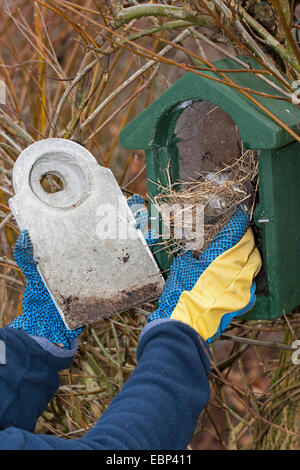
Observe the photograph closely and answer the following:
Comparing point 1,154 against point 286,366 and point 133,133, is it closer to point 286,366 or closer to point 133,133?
point 133,133

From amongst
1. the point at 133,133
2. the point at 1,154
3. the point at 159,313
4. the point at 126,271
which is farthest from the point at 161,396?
the point at 1,154

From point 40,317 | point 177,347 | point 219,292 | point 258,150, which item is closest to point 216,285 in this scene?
point 219,292

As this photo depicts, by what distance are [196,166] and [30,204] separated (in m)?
0.62

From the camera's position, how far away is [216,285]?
5.51 ft

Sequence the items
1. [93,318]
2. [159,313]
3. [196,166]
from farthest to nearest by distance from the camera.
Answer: [196,166] → [93,318] → [159,313]

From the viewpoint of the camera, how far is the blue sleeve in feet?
4.24

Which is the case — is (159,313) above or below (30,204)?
below

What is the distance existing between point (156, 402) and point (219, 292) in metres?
0.43

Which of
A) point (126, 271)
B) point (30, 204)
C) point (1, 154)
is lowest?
point (126, 271)

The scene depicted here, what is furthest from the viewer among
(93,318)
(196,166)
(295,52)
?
(196,166)

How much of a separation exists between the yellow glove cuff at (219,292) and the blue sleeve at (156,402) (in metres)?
0.09

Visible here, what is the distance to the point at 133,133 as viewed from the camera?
1.84m

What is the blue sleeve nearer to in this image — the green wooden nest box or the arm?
the arm

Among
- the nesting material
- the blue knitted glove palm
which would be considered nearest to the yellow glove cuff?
the nesting material
